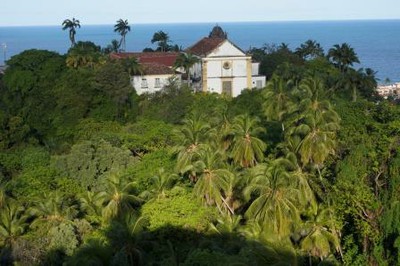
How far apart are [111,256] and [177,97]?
3134 centimetres

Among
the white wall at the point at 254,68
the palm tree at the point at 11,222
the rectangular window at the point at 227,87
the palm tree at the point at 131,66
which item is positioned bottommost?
the palm tree at the point at 11,222

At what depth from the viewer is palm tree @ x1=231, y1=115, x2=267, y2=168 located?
1565 inches

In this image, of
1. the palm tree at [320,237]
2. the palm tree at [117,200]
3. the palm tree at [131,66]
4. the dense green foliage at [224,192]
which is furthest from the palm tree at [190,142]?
the palm tree at [131,66]

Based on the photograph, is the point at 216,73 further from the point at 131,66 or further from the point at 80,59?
the point at 80,59

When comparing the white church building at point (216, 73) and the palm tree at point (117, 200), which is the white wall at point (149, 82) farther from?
the palm tree at point (117, 200)

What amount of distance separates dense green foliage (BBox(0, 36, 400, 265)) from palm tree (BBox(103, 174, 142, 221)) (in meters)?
0.08

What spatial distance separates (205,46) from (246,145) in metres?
31.7

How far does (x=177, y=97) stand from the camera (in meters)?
59.9

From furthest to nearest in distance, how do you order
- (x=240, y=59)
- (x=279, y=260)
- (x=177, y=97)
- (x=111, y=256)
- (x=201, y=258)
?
(x=240, y=59)
(x=177, y=97)
(x=111, y=256)
(x=279, y=260)
(x=201, y=258)

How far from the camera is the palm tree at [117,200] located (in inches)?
1399

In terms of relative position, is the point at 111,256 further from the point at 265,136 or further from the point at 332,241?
the point at 265,136

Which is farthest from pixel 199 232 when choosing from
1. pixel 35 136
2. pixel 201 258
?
pixel 35 136

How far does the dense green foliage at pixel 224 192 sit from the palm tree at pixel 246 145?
0.24 feet

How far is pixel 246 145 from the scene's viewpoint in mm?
39719
